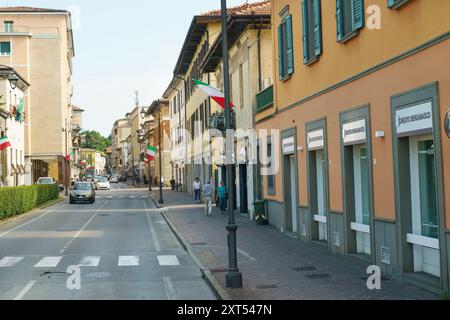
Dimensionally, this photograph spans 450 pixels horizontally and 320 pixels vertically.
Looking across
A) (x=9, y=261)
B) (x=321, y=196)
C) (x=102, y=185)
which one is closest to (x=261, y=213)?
(x=321, y=196)

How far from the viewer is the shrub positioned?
31156 mm

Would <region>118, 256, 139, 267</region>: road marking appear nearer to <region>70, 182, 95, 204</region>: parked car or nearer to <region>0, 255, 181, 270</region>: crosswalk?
<region>0, 255, 181, 270</region>: crosswalk

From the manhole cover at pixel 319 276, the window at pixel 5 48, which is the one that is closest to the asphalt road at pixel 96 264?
the manhole cover at pixel 319 276

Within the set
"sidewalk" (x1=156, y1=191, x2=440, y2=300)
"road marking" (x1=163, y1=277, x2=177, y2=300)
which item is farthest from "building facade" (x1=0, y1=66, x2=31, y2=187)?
"road marking" (x1=163, y1=277, x2=177, y2=300)

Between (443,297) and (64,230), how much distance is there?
1816 cm

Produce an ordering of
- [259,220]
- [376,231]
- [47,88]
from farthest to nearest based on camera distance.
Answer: [47,88]
[259,220]
[376,231]

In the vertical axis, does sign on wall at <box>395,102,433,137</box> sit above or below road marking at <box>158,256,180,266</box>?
above

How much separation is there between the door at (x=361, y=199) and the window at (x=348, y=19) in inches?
93.3

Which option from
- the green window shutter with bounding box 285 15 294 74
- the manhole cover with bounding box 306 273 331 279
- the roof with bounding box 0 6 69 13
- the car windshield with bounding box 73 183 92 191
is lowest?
the manhole cover with bounding box 306 273 331 279

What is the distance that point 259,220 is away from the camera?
960 inches

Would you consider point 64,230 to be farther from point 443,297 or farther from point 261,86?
point 443,297

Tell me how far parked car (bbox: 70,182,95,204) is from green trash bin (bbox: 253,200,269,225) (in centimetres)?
2514

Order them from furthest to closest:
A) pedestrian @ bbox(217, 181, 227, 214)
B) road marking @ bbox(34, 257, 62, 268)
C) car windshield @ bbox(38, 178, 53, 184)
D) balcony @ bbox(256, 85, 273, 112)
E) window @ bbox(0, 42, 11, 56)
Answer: window @ bbox(0, 42, 11, 56) → car windshield @ bbox(38, 178, 53, 184) → pedestrian @ bbox(217, 181, 227, 214) → balcony @ bbox(256, 85, 273, 112) → road marking @ bbox(34, 257, 62, 268)
